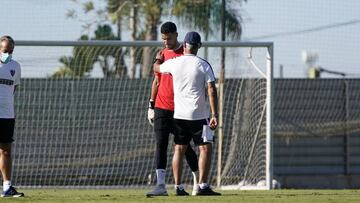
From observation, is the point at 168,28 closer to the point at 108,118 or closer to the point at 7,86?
the point at 7,86

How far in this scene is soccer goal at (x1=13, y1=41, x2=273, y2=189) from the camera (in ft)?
62.1

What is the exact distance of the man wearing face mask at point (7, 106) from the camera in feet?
40.8

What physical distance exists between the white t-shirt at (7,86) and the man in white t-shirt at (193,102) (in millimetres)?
1755

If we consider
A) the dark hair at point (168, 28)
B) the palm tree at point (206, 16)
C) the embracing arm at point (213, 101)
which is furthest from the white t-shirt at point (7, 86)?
the palm tree at point (206, 16)

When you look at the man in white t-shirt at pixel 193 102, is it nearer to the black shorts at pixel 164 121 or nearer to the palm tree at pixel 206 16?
the black shorts at pixel 164 121

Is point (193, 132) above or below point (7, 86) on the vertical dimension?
below

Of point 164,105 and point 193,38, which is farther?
point 164,105

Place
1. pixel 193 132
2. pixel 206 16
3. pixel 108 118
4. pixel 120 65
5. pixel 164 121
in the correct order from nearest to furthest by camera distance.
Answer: pixel 193 132
pixel 164 121
pixel 120 65
pixel 108 118
pixel 206 16

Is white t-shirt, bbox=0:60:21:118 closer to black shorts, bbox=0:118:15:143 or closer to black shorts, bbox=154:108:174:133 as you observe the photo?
black shorts, bbox=0:118:15:143

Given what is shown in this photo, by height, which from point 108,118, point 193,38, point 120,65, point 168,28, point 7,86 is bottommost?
point 108,118

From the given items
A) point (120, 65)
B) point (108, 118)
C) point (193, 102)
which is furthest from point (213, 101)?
point (108, 118)

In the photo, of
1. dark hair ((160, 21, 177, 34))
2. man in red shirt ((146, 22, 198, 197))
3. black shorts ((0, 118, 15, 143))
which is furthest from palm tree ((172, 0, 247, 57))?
black shorts ((0, 118, 15, 143))

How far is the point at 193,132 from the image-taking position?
489 inches

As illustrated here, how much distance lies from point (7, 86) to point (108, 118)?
8.04 meters
